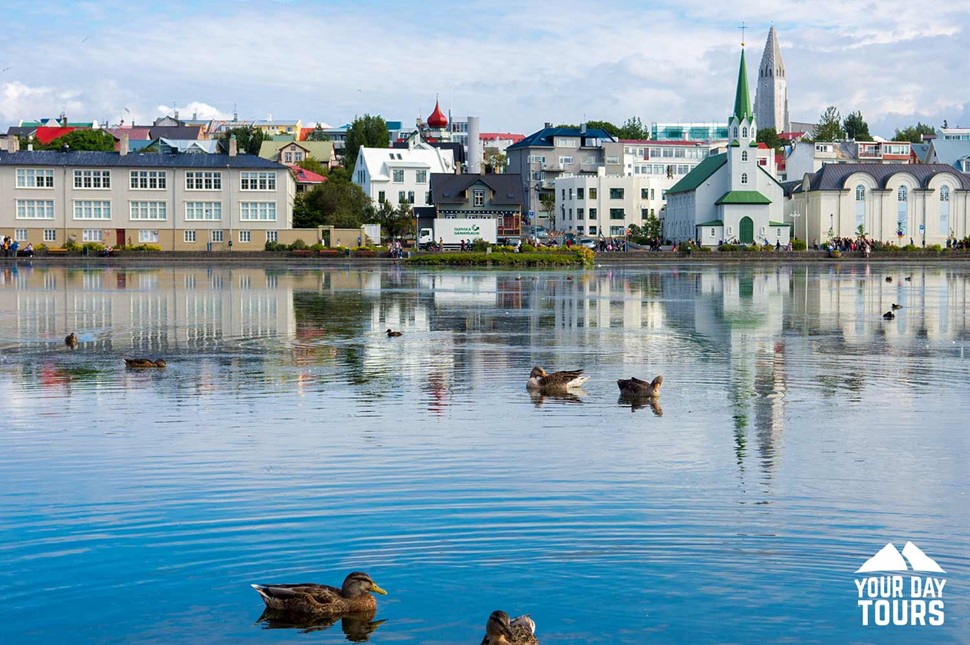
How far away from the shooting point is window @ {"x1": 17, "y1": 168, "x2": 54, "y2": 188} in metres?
93.2

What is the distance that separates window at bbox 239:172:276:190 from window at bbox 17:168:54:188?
46.7ft

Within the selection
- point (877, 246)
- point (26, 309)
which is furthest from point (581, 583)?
point (877, 246)

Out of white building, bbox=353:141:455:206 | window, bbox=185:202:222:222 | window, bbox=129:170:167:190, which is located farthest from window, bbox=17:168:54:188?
white building, bbox=353:141:455:206

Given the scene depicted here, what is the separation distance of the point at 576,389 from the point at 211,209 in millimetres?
79668

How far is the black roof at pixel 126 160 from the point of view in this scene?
93812 millimetres

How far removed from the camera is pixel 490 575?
996 centimetres

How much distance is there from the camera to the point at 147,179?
95438mm

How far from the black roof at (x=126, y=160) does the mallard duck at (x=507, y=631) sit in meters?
90.1

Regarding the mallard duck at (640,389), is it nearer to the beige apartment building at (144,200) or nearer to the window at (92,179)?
the beige apartment building at (144,200)

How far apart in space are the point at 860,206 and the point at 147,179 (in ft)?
212

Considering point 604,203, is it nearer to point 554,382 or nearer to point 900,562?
point 554,382

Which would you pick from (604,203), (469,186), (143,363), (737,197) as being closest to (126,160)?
(469,186)

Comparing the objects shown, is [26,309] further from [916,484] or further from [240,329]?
[916,484]

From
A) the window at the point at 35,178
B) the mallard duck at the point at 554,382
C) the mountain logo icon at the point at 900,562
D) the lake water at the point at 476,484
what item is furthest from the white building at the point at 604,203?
the mountain logo icon at the point at 900,562
